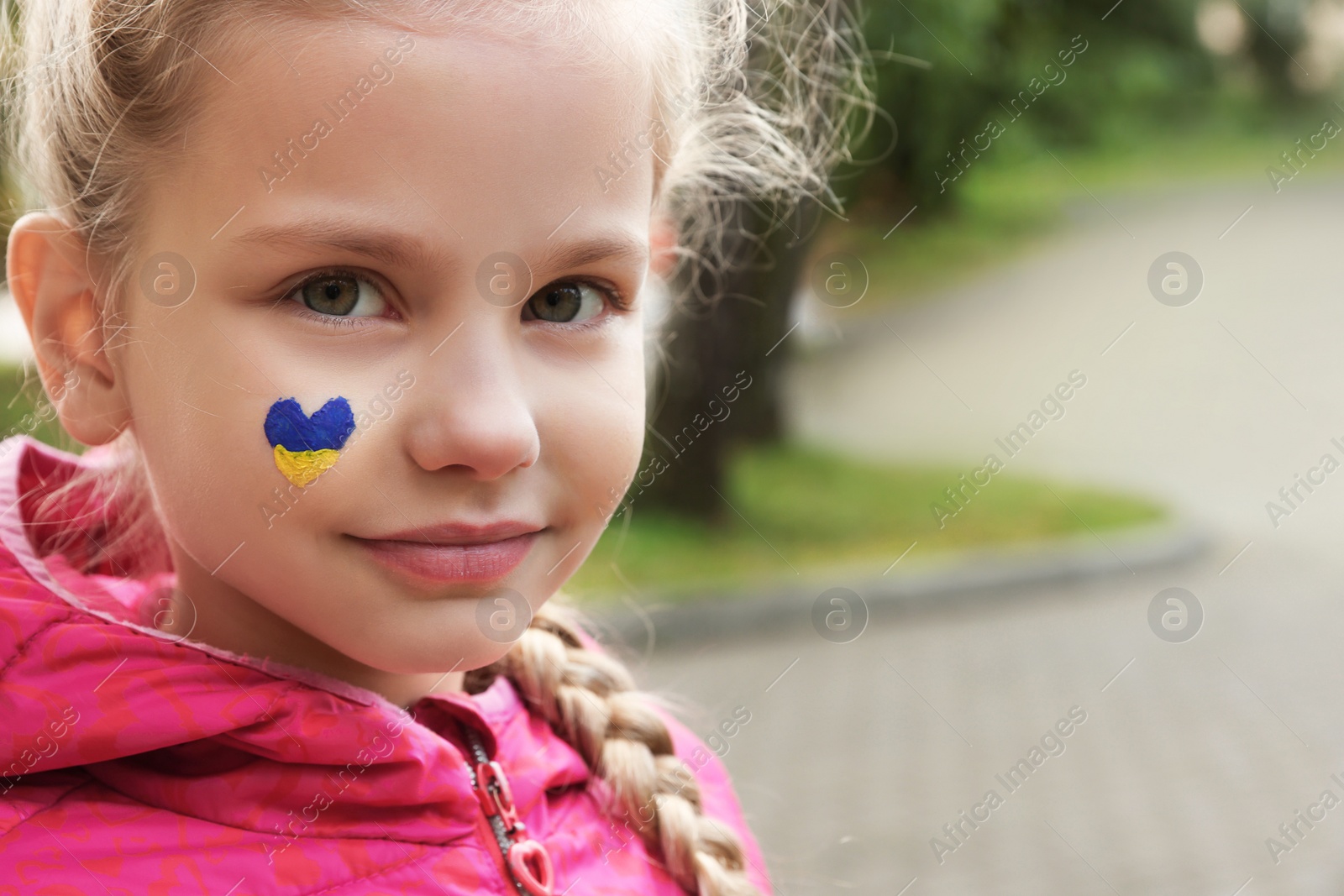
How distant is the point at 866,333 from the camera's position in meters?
15.9

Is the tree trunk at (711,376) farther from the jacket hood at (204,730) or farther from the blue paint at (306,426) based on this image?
the blue paint at (306,426)

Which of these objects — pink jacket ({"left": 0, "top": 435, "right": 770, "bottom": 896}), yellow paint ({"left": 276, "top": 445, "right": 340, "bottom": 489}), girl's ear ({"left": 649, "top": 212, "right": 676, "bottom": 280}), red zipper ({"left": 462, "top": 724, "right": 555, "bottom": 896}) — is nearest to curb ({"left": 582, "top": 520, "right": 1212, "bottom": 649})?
girl's ear ({"left": 649, "top": 212, "right": 676, "bottom": 280})

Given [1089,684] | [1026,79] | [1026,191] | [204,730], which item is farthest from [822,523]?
[1026,191]

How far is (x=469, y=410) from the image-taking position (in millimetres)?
1284

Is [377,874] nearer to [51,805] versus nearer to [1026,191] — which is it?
[51,805]

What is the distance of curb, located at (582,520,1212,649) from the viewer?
24.3 feet

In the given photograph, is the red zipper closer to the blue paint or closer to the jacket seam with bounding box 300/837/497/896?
the jacket seam with bounding box 300/837/497/896

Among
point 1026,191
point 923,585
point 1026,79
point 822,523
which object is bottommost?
point 822,523

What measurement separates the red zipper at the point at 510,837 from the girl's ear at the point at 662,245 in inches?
28.9

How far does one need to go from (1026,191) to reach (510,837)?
1897 cm

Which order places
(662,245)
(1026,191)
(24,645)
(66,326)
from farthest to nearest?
(1026,191)
(662,245)
(66,326)
(24,645)

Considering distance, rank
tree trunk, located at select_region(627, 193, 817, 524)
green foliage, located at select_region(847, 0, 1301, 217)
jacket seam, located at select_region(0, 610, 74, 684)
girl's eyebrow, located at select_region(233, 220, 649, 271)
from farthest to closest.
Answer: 1. green foliage, located at select_region(847, 0, 1301, 217)
2. tree trunk, located at select_region(627, 193, 817, 524)
3. jacket seam, located at select_region(0, 610, 74, 684)
4. girl's eyebrow, located at select_region(233, 220, 649, 271)

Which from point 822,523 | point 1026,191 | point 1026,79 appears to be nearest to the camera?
point 822,523

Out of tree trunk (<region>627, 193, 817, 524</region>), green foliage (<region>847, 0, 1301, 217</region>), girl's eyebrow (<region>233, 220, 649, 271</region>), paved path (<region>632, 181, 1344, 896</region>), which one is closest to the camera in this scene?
girl's eyebrow (<region>233, 220, 649, 271</region>)
